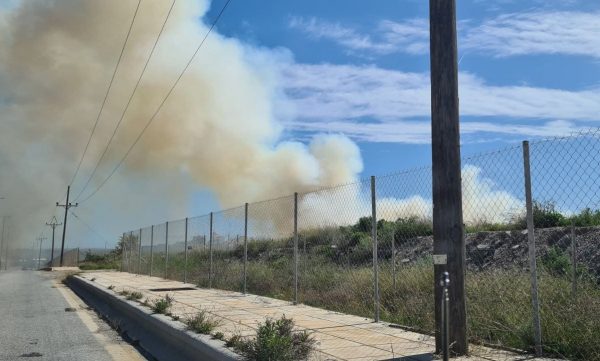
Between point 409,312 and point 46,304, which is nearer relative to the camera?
point 409,312

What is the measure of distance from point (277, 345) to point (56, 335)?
5284mm

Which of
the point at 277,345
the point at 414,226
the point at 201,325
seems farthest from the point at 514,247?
the point at 277,345

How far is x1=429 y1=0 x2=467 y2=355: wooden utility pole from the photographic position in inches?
226

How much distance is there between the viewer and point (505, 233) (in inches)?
665

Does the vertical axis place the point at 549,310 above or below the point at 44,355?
above

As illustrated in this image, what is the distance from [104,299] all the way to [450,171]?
36.3 feet

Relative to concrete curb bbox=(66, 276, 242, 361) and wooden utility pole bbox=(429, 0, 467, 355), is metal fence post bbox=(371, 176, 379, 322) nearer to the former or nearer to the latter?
wooden utility pole bbox=(429, 0, 467, 355)

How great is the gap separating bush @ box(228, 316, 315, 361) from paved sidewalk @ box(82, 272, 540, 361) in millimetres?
166

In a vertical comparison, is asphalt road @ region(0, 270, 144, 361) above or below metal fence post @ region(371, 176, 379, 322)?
below

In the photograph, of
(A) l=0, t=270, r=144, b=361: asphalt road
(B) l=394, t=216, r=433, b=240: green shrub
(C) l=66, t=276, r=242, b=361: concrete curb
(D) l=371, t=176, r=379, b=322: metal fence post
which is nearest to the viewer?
(C) l=66, t=276, r=242, b=361: concrete curb

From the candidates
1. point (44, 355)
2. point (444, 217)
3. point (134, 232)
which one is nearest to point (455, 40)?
point (444, 217)

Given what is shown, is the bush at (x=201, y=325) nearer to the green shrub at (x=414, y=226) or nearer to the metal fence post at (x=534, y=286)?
the metal fence post at (x=534, y=286)

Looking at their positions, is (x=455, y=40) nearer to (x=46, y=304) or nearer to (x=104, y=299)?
(x=104, y=299)

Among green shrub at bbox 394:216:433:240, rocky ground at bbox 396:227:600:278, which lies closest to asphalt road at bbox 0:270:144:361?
green shrub at bbox 394:216:433:240
